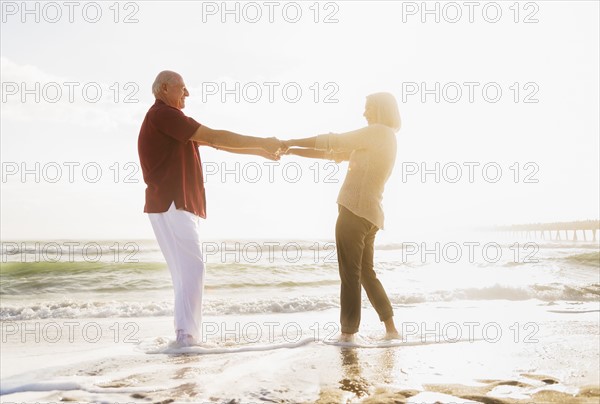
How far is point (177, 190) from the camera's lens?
3.87 m

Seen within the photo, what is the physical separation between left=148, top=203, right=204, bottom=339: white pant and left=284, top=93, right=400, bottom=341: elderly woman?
3.73 feet

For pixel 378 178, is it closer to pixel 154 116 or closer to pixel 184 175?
pixel 184 175

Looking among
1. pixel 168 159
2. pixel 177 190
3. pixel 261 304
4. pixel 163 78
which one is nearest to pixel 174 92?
pixel 163 78

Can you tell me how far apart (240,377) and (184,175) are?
1749mm

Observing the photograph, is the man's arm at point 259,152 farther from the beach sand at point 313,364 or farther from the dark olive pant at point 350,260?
the beach sand at point 313,364

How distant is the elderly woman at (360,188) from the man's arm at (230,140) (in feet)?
1.01

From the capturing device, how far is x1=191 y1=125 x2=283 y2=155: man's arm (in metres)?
3.95

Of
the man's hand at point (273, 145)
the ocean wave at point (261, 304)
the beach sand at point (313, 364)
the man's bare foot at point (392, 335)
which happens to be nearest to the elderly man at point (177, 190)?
the beach sand at point (313, 364)

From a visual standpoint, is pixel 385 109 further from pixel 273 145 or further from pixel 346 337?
pixel 346 337

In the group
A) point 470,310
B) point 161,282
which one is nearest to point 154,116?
point 470,310

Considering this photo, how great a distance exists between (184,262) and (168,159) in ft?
2.66

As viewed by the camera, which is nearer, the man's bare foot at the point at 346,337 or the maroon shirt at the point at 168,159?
the maroon shirt at the point at 168,159

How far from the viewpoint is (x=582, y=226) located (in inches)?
2008

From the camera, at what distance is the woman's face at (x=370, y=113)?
169 inches
